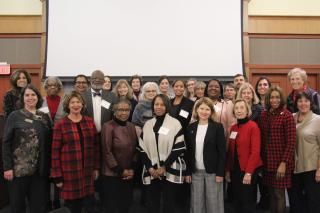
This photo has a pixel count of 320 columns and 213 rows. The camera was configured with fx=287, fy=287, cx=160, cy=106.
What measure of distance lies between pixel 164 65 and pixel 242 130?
2.56m

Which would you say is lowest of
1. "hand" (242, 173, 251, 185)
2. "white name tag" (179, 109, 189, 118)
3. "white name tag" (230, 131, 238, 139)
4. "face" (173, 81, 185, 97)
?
"hand" (242, 173, 251, 185)

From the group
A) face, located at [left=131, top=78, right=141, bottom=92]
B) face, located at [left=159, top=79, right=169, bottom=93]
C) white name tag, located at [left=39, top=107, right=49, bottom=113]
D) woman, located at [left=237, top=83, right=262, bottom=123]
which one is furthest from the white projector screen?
white name tag, located at [left=39, top=107, right=49, bottom=113]

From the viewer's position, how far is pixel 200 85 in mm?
3314

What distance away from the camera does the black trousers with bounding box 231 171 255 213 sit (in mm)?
2617

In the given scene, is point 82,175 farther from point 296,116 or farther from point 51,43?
point 51,43

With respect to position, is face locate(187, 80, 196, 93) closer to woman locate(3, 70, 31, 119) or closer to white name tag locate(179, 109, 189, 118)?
white name tag locate(179, 109, 189, 118)

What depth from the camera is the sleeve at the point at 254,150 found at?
2566 mm

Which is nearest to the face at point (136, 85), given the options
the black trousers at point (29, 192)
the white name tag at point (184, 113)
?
the white name tag at point (184, 113)

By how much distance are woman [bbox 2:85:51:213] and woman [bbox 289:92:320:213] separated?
2.26m

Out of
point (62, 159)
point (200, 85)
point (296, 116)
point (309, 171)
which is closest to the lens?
point (62, 159)

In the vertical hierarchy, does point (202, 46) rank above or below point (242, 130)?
above

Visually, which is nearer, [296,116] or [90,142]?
[90,142]

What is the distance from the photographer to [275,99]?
2633 millimetres

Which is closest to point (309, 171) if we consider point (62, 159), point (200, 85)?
point (200, 85)
